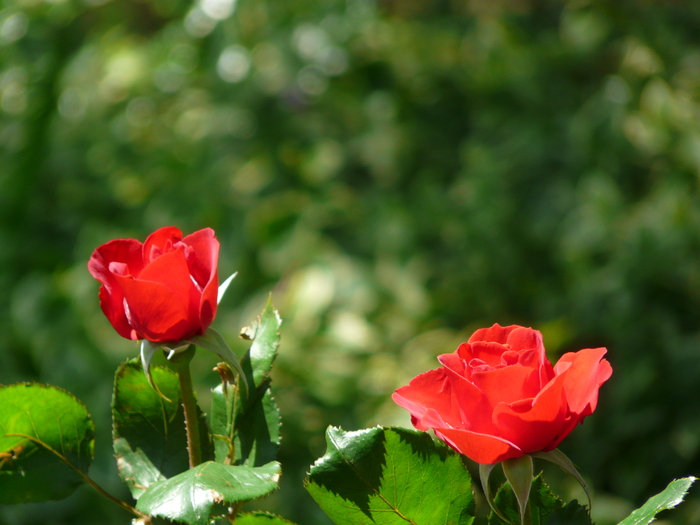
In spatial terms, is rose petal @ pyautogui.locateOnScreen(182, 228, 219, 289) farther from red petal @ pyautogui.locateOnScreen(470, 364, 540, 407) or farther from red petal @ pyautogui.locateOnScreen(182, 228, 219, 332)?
red petal @ pyautogui.locateOnScreen(470, 364, 540, 407)

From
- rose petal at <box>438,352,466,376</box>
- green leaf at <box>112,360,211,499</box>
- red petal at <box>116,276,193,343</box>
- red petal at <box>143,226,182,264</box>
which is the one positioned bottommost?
green leaf at <box>112,360,211,499</box>

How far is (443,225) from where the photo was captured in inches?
68.5

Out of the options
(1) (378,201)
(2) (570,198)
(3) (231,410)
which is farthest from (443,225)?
(3) (231,410)

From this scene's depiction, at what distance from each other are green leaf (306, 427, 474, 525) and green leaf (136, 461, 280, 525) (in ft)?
0.07

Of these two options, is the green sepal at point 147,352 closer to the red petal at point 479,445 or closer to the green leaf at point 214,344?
the green leaf at point 214,344

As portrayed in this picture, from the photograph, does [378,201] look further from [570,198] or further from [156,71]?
[156,71]

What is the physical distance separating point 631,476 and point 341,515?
1.30 metres

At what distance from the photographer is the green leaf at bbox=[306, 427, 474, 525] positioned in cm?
28

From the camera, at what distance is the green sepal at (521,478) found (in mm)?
270

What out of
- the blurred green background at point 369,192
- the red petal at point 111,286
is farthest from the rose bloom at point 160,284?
the blurred green background at point 369,192

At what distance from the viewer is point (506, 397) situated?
27 centimetres

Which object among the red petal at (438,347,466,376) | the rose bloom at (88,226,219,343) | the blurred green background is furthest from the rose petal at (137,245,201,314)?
the blurred green background

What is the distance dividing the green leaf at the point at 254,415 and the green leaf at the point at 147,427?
0.01 metres

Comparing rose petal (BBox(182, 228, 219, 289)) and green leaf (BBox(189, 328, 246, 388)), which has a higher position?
rose petal (BBox(182, 228, 219, 289))
